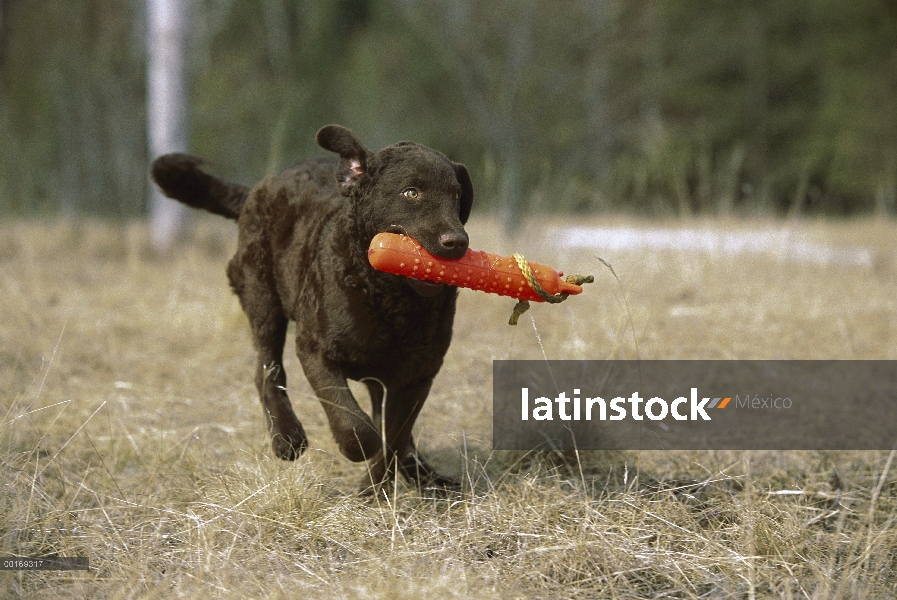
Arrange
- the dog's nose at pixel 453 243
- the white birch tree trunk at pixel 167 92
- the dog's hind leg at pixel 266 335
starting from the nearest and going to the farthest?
1. the dog's nose at pixel 453 243
2. the dog's hind leg at pixel 266 335
3. the white birch tree trunk at pixel 167 92

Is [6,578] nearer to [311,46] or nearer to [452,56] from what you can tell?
[452,56]

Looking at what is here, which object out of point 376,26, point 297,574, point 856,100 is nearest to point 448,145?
point 376,26

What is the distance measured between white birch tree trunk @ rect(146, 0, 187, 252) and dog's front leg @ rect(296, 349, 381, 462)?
6241mm

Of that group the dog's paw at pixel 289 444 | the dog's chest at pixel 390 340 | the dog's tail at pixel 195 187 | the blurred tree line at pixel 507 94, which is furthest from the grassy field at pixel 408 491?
the blurred tree line at pixel 507 94

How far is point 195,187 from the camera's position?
395cm

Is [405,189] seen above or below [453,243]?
above

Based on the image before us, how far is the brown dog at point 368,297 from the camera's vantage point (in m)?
2.77

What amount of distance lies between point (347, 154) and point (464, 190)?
451 mm

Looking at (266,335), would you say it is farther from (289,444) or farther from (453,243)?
(453,243)

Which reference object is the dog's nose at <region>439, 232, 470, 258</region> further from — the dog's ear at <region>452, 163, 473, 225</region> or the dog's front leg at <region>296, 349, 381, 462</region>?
the dog's front leg at <region>296, 349, 381, 462</region>

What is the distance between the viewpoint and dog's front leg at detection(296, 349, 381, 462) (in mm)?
2908

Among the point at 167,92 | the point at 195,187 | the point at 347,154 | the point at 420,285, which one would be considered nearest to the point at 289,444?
the point at 420,285

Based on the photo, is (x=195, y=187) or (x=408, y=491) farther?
(x=195, y=187)

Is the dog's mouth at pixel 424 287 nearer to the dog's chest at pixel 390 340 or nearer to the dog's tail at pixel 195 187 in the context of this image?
the dog's chest at pixel 390 340
